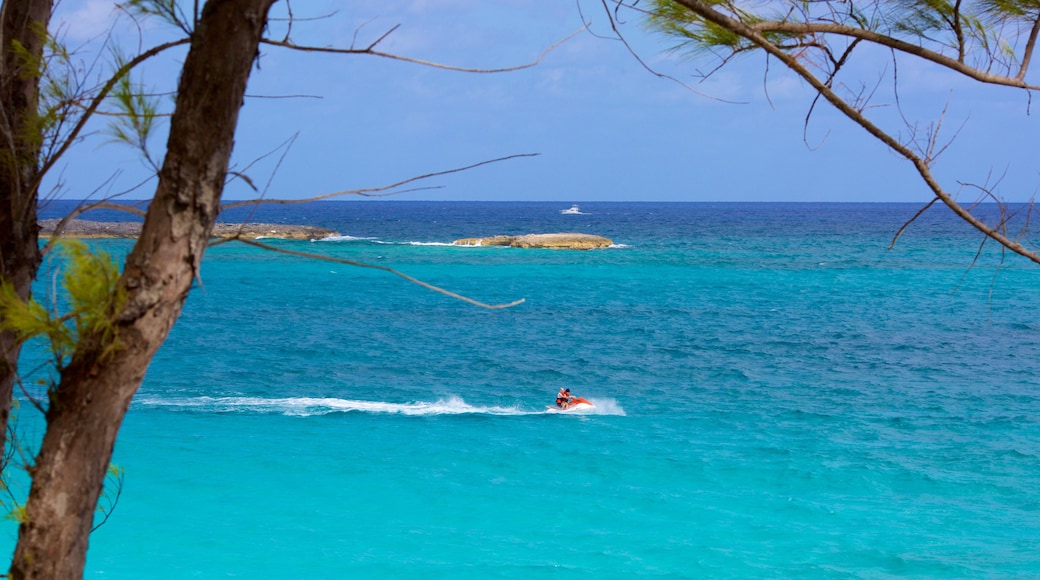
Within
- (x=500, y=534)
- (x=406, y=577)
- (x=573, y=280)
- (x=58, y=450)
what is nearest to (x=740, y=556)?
(x=500, y=534)

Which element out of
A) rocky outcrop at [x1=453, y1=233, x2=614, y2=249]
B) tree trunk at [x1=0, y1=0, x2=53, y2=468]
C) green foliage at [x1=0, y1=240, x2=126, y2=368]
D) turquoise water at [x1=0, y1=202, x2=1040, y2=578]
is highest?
tree trunk at [x1=0, y1=0, x2=53, y2=468]

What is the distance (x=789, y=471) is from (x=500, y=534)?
388cm

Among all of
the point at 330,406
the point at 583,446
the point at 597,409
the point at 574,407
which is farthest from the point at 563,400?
the point at 330,406

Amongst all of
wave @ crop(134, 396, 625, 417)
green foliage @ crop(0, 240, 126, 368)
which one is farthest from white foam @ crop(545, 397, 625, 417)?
green foliage @ crop(0, 240, 126, 368)

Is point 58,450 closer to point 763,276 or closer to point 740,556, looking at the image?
point 740,556

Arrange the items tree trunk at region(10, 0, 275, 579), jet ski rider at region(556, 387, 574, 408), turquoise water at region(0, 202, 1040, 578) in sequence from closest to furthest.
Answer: tree trunk at region(10, 0, 275, 579), turquoise water at region(0, 202, 1040, 578), jet ski rider at region(556, 387, 574, 408)

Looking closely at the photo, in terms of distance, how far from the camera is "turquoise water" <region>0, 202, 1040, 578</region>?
26.9 ft

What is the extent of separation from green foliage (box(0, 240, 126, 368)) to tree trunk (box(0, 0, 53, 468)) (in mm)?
350

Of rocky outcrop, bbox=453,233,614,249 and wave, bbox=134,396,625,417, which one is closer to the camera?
wave, bbox=134,396,625,417

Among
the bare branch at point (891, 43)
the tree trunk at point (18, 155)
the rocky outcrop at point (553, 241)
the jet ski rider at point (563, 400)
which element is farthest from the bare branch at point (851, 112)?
the rocky outcrop at point (553, 241)

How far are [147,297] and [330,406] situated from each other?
12.1 m

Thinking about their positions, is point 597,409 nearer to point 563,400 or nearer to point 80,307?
point 563,400

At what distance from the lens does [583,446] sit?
1145 centimetres

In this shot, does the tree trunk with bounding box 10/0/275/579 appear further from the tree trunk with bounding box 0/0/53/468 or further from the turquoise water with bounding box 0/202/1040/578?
the turquoise water with bounding box 0/202/1040/578
